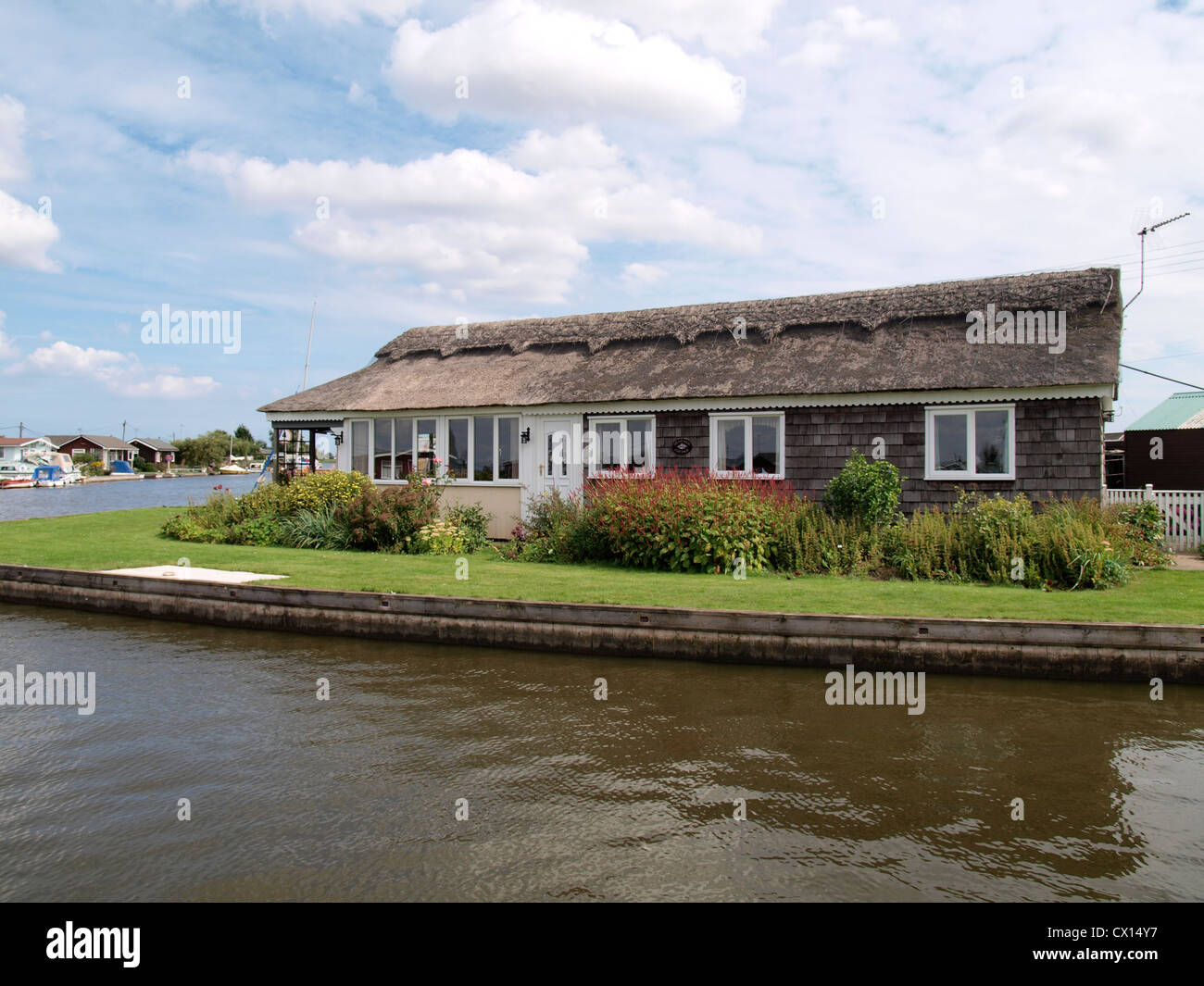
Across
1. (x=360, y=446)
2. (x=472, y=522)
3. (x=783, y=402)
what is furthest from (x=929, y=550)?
(x=360, y=446)

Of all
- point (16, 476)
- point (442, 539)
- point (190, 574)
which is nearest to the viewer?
point (190, 574)

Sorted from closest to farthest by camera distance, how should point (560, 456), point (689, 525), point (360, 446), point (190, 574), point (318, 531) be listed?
point (190, 574) → point (689, 525) → point (318, 531) → point (560, 456) → point (360, 446)

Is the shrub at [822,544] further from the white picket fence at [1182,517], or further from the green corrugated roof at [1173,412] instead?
the green corrugated roof at [1173,412]

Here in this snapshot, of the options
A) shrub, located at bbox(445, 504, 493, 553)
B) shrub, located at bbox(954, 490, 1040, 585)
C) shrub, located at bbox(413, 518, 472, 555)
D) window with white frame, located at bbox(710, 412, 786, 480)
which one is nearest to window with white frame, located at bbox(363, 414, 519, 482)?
shrub, located at bbox(445, 504, 493, 553)

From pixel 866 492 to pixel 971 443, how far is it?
2.64 meters

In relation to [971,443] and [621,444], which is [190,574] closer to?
[621,444]

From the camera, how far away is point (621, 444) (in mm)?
19062

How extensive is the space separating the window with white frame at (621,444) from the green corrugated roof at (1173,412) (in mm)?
15646

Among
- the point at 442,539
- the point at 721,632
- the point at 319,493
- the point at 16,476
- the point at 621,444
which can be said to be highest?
the point at 621,444

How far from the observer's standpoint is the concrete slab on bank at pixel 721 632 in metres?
9.04

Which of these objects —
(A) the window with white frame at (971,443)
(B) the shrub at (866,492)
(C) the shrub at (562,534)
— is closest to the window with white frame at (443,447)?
(C) the shrub at (562,534)

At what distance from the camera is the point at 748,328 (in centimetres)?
2009

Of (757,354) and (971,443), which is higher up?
(757,354)

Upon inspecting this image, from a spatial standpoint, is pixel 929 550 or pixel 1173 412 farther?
pixel 1173 412
